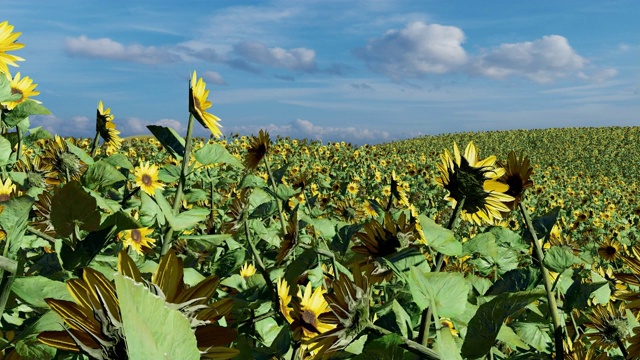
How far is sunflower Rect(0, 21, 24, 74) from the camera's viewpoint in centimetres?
179

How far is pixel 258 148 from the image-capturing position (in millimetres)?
2969

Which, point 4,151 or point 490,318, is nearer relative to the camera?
point 490,318

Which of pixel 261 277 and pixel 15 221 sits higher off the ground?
pixel 15 221

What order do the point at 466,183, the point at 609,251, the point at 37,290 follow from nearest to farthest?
the point at 37,290 < the point at 466,183 < the point at 609,251

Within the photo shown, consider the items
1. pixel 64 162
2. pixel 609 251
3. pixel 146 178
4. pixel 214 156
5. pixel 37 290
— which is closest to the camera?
pixel 37 290

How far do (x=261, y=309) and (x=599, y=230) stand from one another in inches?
413

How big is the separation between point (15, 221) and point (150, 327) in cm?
55

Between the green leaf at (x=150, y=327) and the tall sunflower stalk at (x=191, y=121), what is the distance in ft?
3.54

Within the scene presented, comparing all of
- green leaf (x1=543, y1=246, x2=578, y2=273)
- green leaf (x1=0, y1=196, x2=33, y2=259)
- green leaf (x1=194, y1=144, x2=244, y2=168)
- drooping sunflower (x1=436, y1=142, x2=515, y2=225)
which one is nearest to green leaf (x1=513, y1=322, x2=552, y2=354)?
green leaf (x1=543, y1=246, x2=578, y2=273)

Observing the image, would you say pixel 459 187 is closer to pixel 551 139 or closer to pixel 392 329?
pixel 392 329

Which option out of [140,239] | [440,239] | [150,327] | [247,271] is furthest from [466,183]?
[140,239]

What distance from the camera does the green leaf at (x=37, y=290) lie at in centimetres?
79

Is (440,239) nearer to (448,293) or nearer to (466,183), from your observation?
(448,293)

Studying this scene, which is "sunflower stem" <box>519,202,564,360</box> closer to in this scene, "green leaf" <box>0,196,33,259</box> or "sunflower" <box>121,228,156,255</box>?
"green leaf" <box>0,196,33,259</box>
